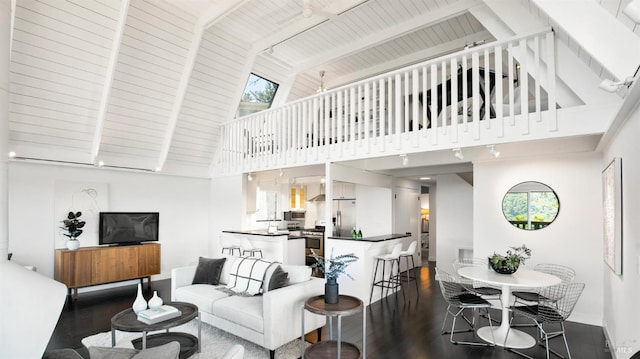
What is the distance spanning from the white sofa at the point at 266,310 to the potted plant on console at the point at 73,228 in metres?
2.71

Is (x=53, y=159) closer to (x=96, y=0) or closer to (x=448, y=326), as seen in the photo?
(x=96, y=0)

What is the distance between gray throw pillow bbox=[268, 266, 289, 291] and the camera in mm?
3829

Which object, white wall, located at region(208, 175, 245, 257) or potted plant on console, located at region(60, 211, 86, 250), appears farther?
white wall, located at region(208, 175, 245, 257)

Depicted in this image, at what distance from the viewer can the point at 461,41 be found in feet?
20.4

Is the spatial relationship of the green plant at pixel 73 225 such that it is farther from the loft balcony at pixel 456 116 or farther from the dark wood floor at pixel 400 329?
the loft balcony at pixel 456 116

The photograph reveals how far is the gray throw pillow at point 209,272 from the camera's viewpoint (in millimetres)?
4750

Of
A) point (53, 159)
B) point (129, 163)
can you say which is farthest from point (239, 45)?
point (53, 159)

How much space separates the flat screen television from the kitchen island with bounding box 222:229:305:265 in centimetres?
166

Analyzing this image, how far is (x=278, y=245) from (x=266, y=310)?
→ 3.30m

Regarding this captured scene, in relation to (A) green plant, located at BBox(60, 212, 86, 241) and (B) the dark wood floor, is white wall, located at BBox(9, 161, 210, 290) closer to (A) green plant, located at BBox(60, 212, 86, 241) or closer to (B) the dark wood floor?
(A) green plant, located at BBox(60, 212, 86, 241)

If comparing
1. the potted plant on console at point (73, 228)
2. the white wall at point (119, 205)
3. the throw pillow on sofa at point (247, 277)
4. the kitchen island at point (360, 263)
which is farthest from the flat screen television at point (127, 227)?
the kitchen island at point (360, 263)

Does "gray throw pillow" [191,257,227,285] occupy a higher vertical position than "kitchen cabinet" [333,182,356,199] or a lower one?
lower

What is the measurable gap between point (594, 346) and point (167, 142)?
7.16m

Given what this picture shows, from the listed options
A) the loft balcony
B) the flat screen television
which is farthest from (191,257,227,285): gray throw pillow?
the flat screen television
